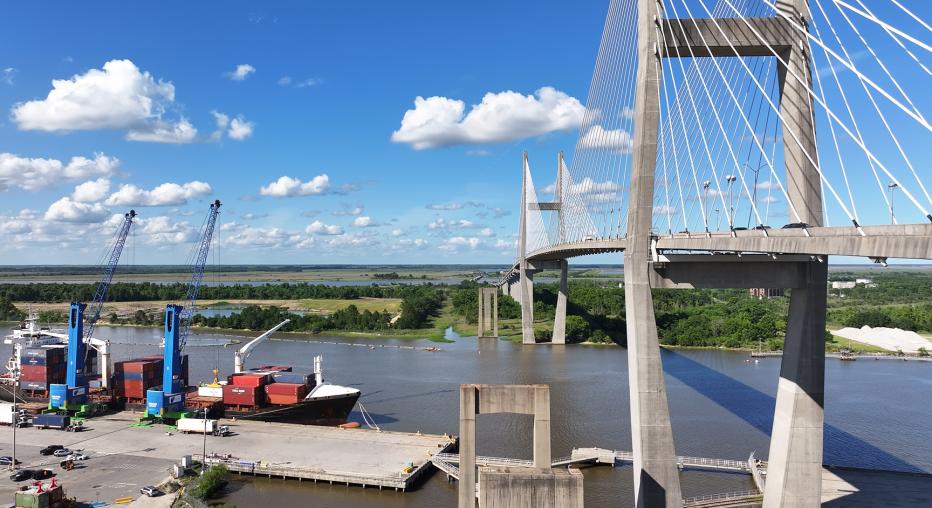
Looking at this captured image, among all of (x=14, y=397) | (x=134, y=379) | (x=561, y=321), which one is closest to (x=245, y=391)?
(x=134, y=379)

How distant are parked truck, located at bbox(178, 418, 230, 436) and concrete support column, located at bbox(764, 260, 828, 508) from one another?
22.8 m

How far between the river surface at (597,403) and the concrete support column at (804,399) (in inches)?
239

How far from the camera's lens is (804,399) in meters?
14.9

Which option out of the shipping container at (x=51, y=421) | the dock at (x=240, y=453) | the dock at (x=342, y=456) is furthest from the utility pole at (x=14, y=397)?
the dock at (x=342, y=456)

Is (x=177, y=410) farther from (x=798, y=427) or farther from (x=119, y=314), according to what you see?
(x=119, y=314)

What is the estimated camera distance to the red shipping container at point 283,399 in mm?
31844

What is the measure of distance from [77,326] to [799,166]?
1368 inches

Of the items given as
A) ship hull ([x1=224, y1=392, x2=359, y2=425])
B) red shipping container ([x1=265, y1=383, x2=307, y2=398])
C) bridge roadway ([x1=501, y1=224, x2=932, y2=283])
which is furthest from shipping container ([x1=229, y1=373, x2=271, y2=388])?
bridge roadway ([x1=501, y1=224, x2=932, y2=283])

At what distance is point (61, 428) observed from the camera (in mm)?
29188

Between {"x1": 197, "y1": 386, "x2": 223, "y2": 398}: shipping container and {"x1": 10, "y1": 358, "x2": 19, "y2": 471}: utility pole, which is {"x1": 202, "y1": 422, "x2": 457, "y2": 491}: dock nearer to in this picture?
{"x1": 197, "y1": 386, "x2": 223, "y2": 398}: shipping container

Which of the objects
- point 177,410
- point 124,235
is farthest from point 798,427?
point 124,235

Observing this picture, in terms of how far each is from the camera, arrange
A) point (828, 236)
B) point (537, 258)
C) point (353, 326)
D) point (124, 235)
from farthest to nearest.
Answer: point (353, 326) < point (537, 258) < point (124, 235) < point (828, 236)

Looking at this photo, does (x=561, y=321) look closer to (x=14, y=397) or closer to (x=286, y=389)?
(x=286, y=389)

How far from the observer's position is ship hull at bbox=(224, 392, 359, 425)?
3139 centimetres
